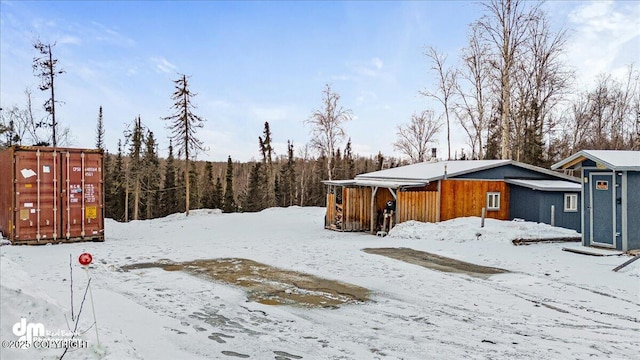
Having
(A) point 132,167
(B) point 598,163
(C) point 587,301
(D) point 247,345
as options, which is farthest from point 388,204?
(A) point 132,167

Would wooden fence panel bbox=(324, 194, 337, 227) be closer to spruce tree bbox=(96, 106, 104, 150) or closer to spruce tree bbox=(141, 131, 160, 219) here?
spruce tree bbox=(141, 131, 160, 219)

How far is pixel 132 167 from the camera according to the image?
39031mm

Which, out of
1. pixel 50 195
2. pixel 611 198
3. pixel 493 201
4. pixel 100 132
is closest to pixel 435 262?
pixel 611 198

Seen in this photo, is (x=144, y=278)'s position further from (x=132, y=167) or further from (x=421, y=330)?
(x=132, y=167)

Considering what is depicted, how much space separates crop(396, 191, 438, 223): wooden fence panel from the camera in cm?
1680

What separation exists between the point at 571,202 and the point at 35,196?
18.5 metres

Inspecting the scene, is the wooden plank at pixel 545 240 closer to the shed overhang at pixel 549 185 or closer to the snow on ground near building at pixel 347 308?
the snow on ground near building at pixel 347 308

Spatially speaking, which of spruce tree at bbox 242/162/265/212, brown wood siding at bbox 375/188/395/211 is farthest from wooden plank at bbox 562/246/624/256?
spruce tree at bbox 242/162/265/212

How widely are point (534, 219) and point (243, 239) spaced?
11024 mm

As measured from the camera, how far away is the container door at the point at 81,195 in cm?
1348

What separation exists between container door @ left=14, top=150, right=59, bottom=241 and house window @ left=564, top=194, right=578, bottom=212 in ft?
58.6

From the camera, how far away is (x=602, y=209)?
483 inches

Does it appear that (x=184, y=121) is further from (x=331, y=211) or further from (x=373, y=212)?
(x=373, y=212)

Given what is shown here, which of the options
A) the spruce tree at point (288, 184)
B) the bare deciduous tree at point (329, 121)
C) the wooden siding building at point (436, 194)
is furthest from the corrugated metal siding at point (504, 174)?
the spruce tree at point (288, 184)
